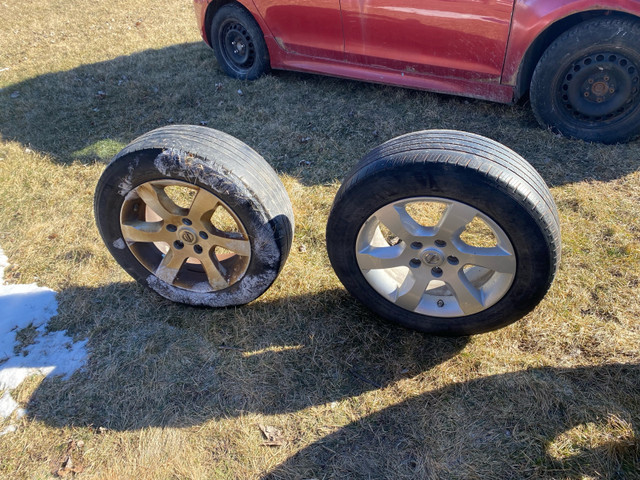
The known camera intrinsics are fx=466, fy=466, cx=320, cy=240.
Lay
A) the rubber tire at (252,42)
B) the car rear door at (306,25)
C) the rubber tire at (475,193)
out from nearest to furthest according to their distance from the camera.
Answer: the rubber tire at (475,193) < the car rear door at (306,25) < the rubber tire at (252,42)

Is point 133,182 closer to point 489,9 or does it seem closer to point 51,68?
point 489,9

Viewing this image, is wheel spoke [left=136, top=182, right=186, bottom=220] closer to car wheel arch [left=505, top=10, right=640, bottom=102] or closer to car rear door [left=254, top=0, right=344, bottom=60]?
car rear door [left=254, top=0, right=344, bottom=60]

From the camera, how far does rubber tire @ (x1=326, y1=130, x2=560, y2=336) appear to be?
2389mm

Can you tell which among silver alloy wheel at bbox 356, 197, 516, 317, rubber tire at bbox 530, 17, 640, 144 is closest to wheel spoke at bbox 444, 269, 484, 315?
silver alloy wheel at bbox 356, 197, 516, 317

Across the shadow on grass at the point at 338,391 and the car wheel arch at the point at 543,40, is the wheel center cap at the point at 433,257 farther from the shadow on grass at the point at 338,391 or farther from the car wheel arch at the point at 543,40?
the car wheel arch at the point at 543,40

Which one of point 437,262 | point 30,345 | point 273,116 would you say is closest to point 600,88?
point 437,262

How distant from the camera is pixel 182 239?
9.98 ft

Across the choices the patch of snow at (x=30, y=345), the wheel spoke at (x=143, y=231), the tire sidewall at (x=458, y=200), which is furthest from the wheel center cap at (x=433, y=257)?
the patch of snow at (x=30, y=345)

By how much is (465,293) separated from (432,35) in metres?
3.07

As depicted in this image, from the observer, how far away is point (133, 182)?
9.43ft

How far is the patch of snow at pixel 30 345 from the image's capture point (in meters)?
2.99

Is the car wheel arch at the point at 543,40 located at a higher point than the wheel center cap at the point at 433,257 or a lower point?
higher

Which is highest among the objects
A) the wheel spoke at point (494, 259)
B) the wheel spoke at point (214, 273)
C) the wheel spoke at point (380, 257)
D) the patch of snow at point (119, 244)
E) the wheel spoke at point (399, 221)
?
the wheel spoke at point (399, 221)

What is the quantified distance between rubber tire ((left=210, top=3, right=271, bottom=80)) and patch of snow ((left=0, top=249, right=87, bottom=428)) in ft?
12.8
